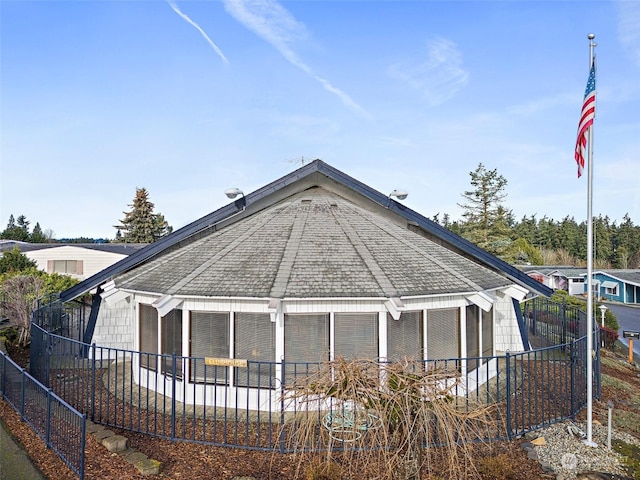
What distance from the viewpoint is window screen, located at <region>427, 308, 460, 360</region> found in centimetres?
966

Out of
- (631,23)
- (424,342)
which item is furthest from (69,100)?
(631,23)

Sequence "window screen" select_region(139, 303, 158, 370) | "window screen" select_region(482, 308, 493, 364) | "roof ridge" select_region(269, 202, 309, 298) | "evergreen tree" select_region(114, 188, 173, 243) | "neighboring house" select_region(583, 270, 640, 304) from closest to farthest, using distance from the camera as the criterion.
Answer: "roof ridge" select_region(269, 202, 309, 298) < "window screen" select_region(139, 303, 158, 370) < "window screen" select_region(482, 308, 493, 364) < "neighboring house" select_region(583, 270, 640, 304) < "evergreen tree" select_region(114, 188, 173, 243)

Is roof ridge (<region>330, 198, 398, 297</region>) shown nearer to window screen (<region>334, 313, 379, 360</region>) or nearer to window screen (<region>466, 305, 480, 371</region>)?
window screen (<region>334, 313, 379, 360</region>)

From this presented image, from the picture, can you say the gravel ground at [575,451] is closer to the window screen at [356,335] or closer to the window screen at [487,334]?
the window screen at [487,334]

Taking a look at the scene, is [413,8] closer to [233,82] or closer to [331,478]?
[233,82]

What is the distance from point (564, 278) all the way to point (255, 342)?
55.5 meters

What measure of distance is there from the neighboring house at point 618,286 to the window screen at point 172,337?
49378mm

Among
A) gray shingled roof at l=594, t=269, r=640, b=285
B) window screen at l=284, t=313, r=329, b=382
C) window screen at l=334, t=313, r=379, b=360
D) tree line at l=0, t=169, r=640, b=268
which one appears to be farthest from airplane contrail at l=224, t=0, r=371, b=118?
gray shingled roof at l=594, t=269, r=640, b=285

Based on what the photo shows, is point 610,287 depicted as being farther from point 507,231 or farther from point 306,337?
point 306,337

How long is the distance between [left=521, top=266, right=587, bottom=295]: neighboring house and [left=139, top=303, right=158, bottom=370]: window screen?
169ft

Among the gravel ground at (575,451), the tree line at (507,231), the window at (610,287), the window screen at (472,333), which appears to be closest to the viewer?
the gravel ground at (575,451)

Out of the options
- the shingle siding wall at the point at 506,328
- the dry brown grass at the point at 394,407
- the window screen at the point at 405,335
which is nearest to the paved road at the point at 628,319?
the shingle siding wall at the point at 506,328

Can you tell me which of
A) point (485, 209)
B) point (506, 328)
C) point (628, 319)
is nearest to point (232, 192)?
point (506, 328)

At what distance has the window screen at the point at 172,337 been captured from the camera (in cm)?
962
